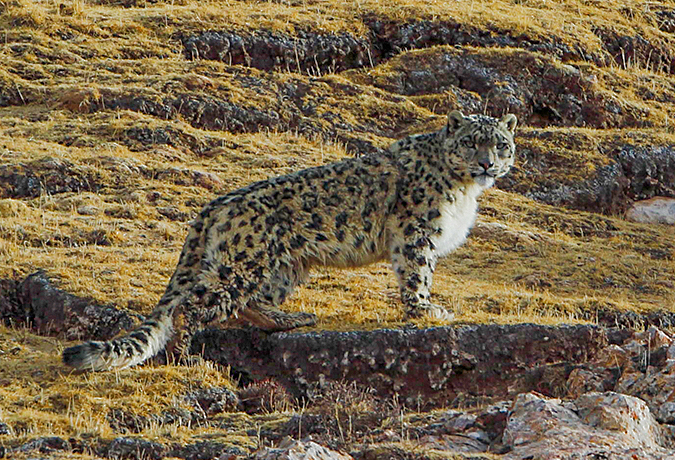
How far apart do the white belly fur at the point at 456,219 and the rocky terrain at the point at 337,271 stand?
104 centimetres

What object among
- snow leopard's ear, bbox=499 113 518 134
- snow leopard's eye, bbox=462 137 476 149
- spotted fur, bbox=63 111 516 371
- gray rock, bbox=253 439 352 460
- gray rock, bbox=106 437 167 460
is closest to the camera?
gray rock, bbox=253 439 352 460

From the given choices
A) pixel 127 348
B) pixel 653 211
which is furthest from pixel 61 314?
pixel 653 211

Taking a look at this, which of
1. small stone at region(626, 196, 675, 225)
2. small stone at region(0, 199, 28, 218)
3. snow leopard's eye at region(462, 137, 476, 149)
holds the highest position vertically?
snow leopard's eye at region(462, 137, 476, 149)

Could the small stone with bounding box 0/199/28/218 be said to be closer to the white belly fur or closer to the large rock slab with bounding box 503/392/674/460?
the white belly fur

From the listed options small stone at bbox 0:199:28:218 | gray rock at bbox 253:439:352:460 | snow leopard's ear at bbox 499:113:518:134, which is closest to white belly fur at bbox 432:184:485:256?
snow leopard's ear at bbox 499:113:518:134

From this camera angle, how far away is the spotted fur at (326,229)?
39.7ft

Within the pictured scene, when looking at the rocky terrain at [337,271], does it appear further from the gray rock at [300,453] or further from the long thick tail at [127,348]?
the long thick tail at [127,348]

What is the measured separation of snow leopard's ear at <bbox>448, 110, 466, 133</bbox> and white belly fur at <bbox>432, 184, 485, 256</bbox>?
73cm

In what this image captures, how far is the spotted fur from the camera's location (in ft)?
39.7

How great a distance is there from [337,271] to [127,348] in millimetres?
5159

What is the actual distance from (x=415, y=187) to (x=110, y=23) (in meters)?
15.3

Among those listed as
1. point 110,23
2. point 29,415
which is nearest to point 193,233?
point 29,415

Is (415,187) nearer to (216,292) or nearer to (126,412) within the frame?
(216,292)

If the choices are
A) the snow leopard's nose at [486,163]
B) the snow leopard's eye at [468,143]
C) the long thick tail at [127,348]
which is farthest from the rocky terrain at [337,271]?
the snow leopard's eye at [468,143]
